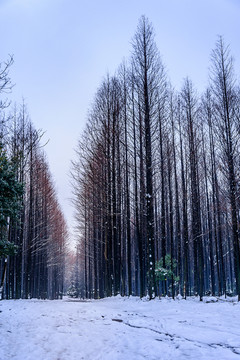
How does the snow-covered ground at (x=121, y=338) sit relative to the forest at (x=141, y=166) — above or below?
below

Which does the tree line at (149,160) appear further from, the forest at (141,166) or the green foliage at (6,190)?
the green foliage at (6,190)

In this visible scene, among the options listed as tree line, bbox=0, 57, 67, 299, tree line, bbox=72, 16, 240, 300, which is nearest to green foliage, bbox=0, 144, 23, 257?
tree line, bbox=0, 57, 67, 299

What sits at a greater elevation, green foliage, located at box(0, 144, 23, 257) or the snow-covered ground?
green foliage, located at box(0, 144, 23, 257)

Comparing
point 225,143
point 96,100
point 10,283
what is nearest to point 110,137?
point 96,100

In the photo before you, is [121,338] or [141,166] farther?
[141,166]

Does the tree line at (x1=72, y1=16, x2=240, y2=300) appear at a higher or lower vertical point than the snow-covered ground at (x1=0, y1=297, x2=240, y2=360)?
higher

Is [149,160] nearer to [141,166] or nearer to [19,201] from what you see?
[141,166]

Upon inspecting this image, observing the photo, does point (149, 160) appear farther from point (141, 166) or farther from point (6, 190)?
point (6, 190)

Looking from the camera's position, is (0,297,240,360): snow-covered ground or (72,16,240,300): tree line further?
(72,16,240,300): tree line

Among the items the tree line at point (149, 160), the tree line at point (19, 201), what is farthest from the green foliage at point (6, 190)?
the tree line at point (149, 160)

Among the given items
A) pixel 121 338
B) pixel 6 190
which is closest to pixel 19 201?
pixel 6 190

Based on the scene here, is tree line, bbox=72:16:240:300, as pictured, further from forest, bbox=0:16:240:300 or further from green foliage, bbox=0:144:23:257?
green foliage, bbox=0:144:23:257

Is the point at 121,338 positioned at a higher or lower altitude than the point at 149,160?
lower

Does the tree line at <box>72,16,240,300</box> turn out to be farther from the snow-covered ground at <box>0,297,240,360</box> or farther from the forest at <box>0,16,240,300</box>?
the snow-covered ground at <box>0,297,240,360</box>
